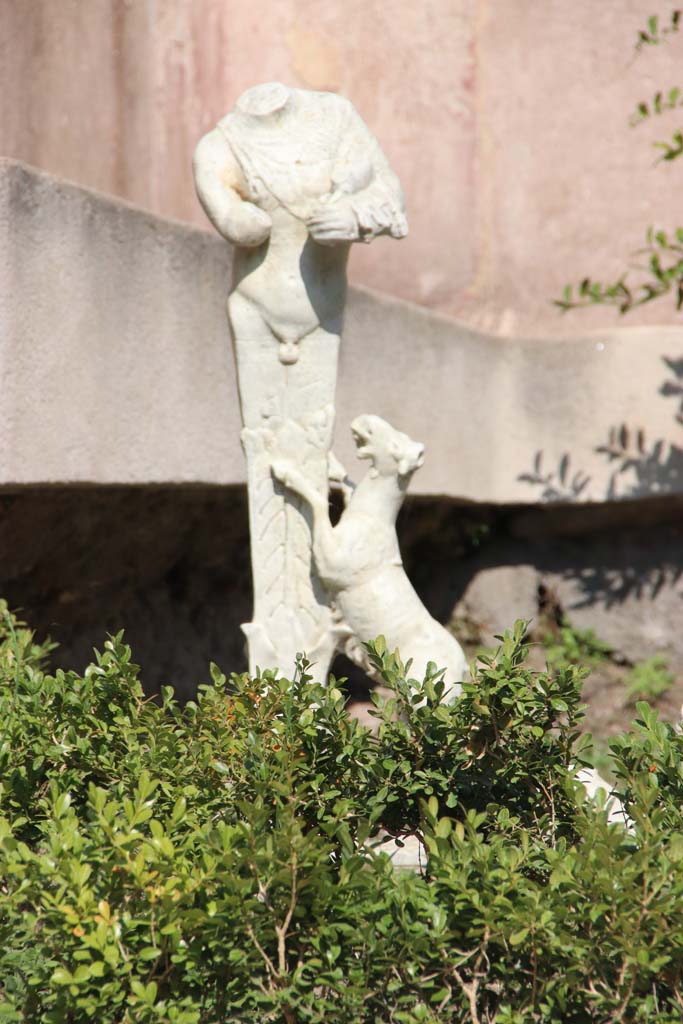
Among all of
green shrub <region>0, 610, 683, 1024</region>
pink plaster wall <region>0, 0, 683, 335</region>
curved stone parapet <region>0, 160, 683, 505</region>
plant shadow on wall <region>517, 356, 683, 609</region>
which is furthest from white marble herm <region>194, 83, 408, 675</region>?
plant shadow on wall <region>517, 356, 683, 609</region>

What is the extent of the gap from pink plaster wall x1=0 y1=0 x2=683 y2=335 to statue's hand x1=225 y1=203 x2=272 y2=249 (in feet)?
8.92

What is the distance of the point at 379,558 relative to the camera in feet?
14.1

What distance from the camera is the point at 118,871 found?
237cm

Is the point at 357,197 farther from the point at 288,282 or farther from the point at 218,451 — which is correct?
the point at 218,451

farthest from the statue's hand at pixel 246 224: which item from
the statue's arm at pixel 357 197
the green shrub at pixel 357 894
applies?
the green shrub at pixel 357 894

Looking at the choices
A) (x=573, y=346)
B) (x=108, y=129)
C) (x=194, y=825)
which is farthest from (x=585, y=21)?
(x=194, y=825)

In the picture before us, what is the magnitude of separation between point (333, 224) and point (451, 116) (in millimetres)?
3484

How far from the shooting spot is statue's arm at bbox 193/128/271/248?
4.16m

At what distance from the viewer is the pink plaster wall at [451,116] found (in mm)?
6895

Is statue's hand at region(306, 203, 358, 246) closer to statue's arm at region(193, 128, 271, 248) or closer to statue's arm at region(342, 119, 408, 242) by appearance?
statue's arm at region(342, 119, 408, 242)

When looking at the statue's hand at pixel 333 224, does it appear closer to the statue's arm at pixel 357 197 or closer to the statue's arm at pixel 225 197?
the statue's arm at pixel 357 197

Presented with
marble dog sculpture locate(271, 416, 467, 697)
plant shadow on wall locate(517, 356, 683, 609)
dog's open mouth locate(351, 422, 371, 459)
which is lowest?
plant shadow on wall locate(517, 356, 683, 609)

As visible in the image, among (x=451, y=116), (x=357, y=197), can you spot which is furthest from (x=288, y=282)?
(x=451, y=116)

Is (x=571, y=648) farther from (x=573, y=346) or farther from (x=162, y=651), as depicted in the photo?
(x=162, y=651)
